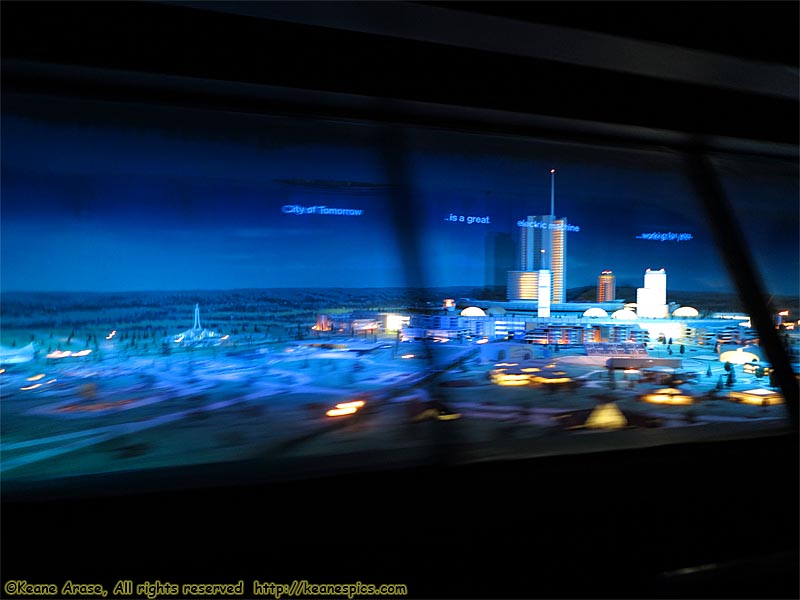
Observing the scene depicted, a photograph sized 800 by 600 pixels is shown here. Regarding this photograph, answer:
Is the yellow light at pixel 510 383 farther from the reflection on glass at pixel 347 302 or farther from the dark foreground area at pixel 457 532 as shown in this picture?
the dark foreground area at pixel 457 532

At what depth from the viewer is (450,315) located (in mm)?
3129

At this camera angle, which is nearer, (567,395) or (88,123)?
(88,123)

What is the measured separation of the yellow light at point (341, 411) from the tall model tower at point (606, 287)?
2.03 m

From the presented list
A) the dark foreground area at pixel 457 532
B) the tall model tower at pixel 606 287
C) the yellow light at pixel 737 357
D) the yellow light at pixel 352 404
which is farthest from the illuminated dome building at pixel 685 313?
the yellow light at pixel 352 404

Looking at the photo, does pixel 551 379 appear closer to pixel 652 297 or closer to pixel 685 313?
pixel 652 297

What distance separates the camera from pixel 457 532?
208 centimetres

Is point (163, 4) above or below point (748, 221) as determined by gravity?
above

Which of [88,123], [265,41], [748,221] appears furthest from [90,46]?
[748,221]

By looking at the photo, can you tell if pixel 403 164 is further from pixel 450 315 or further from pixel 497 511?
pixel 497 511

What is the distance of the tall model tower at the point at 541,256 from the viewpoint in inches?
133

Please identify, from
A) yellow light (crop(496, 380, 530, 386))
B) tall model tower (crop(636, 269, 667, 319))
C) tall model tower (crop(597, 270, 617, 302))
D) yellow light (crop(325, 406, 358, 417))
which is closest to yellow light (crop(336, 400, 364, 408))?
yellow light (crop(325, 406, 358, 417))

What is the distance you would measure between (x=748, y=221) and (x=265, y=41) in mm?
→ 4073

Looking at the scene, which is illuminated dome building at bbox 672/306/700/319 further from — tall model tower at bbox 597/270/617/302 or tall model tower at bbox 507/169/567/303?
tall model tower at bbox 507/169/567/303

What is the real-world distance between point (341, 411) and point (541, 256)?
1.85 meters
